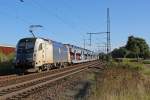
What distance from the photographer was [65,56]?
5288cm

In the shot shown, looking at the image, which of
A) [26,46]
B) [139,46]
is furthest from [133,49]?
[26,46]

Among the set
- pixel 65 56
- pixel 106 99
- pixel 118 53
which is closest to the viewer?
pixel 106 99

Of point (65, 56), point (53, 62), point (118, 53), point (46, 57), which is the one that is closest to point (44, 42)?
point (46, 57)

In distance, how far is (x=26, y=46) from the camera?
33.0 meters

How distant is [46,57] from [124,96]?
22615mm

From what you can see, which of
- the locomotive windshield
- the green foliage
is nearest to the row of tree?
the green foliage

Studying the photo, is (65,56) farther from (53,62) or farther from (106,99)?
(106,99)

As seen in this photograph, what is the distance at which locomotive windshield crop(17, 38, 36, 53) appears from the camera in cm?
3278

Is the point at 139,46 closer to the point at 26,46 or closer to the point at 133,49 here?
the point at 133,49

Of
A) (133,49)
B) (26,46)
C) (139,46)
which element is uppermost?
(139,46)

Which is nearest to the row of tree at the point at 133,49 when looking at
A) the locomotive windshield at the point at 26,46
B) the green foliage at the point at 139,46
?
the green foliage at the point at 139,46

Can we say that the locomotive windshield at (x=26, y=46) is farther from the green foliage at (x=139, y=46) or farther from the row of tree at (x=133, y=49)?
the green foliage at (x=139, y=46)

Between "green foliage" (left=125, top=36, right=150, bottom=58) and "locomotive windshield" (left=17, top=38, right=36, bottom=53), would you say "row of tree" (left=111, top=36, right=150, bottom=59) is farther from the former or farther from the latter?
"locomotive windshield" (left=17, top=38, right=36, bottom=53)

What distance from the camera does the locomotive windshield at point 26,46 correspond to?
1291 inches
